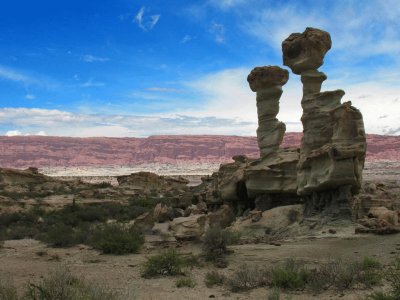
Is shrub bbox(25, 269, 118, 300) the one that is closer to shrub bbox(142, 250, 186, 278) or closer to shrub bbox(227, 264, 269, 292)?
shrub bbox(227, 264, 269, 292)

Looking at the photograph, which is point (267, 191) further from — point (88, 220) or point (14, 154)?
point (14, 154)

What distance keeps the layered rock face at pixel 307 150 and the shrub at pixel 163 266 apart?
712 cm

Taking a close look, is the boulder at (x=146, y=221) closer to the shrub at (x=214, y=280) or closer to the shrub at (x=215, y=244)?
the shrub at (x=215, y=244)

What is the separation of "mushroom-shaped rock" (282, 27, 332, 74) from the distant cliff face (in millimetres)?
127159

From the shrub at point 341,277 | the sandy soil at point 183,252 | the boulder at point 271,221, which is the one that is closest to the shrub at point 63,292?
the sandy soil at point 183,252

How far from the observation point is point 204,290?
7.79 metres

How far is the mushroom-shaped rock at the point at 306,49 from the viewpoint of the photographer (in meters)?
15.9

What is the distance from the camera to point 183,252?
11.7 meters

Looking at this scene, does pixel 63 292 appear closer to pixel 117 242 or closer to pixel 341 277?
pixel 341 277

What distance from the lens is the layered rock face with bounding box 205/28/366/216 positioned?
559 inches

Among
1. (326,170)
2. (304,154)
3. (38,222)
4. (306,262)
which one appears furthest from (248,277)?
(38,222)

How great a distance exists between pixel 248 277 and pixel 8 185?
33.9 metres

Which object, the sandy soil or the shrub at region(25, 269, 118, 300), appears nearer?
the shrub at region(25, 269, 118, 300)

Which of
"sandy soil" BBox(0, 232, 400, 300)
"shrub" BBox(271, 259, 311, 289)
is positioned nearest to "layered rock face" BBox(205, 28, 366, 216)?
"sandy soil" BBox(0, 232, 400, 300)
